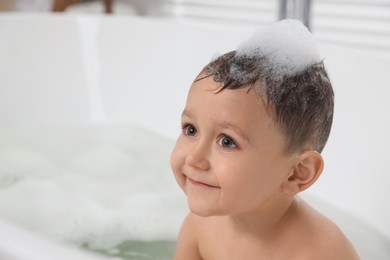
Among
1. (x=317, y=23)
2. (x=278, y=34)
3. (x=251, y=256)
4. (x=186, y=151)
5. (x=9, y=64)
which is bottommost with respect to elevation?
(x=317, y=23)

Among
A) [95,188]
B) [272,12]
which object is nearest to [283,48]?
[95,188]

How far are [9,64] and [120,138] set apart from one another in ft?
1.40

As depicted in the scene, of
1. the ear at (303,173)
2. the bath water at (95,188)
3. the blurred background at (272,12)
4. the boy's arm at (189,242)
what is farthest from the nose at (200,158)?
the blurred background at (272,12)

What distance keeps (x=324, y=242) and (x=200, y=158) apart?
0.62 feet

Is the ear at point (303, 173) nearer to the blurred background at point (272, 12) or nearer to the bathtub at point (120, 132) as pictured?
the bathtub at point (120, 132)

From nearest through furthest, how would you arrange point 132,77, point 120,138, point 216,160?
point 216,160, point 120,138, point 132,77

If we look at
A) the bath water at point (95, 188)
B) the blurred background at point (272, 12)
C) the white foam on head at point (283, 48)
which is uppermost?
the white foam on head at point (283, 48)

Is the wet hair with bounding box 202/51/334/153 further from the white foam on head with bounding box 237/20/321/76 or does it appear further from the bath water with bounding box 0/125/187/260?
the bath water with bounding box 0/125/187/260

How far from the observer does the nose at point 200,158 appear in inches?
29.1

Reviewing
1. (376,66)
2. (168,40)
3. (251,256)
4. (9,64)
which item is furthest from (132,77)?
(251,256)

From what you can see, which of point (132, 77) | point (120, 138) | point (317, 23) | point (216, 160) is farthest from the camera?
point (317, 23)

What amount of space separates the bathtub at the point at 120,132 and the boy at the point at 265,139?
0.19 meters

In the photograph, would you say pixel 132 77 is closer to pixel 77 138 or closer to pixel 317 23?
pixel 77 138

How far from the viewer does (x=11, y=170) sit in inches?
63.5
